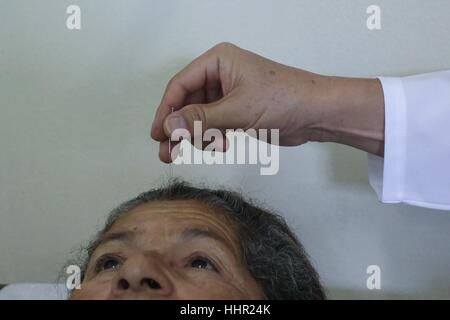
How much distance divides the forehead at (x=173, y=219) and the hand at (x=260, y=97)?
0.09 m

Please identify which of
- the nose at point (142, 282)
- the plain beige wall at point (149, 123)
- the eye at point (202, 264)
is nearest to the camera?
the nose at point (142, 282)

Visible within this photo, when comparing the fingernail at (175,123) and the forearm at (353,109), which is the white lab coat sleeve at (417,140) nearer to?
the forearm at (353,109)

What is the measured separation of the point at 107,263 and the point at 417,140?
1.90ft

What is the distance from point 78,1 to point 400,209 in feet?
3.07

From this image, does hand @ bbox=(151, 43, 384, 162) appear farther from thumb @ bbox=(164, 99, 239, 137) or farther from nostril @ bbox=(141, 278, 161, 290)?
nostril @ bbox=(141, 278, 161, 290)

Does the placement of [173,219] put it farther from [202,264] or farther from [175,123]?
[175,123]

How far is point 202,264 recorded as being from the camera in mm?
843

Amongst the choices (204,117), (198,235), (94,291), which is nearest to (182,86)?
(204,117)

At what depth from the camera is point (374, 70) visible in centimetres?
121

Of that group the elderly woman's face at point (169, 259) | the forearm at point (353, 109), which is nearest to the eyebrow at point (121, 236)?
the elderly woman's face at point (169, 259)

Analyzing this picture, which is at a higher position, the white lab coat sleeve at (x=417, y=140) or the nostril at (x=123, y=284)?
the white lab coat sleeve at (x=417, y=140)

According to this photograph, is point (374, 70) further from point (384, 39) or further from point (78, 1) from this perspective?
point (78, 1)

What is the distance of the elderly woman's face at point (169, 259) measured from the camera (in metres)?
0.74

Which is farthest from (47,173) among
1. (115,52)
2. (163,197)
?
(163,197)
